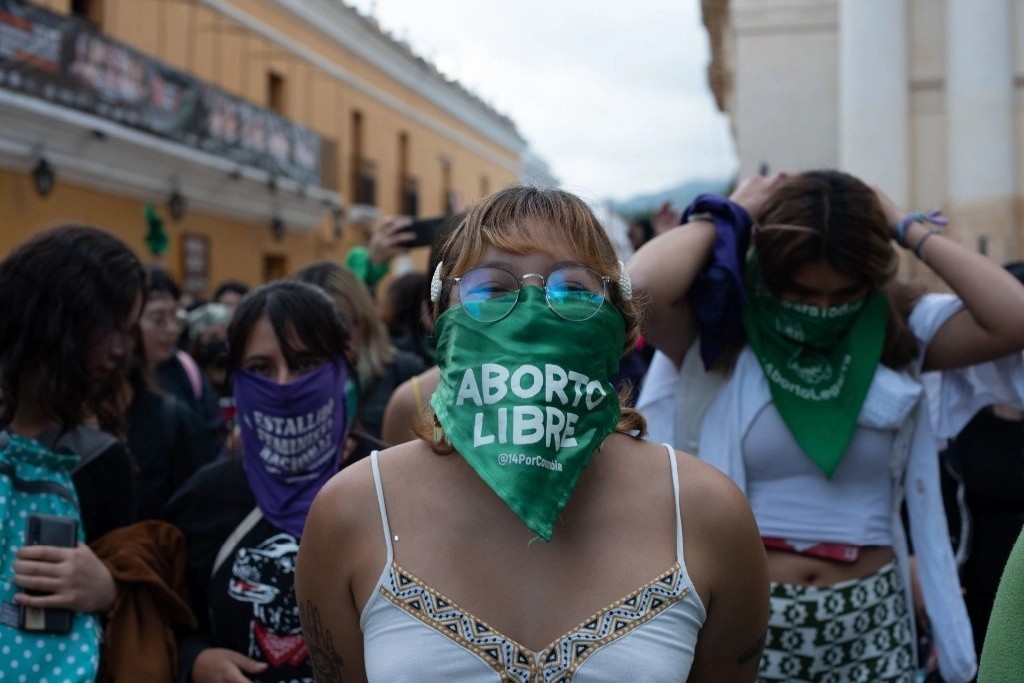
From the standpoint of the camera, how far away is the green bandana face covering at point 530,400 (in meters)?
1.69

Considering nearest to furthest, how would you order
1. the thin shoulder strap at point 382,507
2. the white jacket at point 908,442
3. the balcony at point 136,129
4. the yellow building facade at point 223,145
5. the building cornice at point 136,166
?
the thin shoulder strap at point 382,507, the white jacket at point 908,442, the balcony at point 136,129, the building cornice at point 136,166, the yellow building facade at point 223,145

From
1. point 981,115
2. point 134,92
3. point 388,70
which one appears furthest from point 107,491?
point 388,70

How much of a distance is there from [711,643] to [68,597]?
1.36 m

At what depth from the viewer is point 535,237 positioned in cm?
183

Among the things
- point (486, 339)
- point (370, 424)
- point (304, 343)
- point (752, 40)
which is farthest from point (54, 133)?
point (486, 339)

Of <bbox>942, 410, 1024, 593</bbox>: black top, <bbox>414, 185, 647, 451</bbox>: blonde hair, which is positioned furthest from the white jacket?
<bbox>414, 185, 647, 451</bbox>: blonde hair

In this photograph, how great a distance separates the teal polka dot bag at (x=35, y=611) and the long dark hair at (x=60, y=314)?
0.15 metres

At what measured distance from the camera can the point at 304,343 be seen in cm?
284

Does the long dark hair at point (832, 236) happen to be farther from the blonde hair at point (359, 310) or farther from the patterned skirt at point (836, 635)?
the blonde hair at point (359, 310)

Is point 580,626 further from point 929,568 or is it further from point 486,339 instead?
point 929,568

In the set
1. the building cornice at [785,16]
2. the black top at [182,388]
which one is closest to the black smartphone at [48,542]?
the black top at [182,388]

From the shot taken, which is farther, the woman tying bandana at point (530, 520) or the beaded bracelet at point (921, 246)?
the beaded bracelet at point (921, 246)

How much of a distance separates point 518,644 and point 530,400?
0.38 metres

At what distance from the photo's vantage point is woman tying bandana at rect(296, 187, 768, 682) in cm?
168
